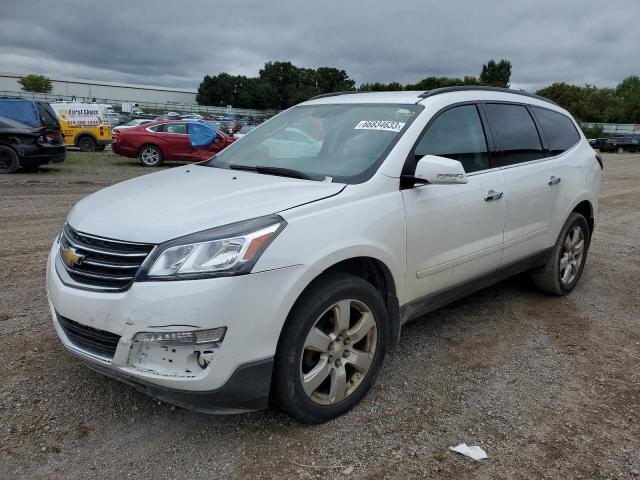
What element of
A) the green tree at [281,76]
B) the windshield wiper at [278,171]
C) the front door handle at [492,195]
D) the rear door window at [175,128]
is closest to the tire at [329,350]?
the windshield wiper at [278,171]

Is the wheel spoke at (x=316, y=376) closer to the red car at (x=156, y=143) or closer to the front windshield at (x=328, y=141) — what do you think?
the front windshield at (x=328, y=141)

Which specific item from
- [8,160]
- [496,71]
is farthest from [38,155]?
[496,71]

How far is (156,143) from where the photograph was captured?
16938 millimetres

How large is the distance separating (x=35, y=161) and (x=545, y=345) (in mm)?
12823

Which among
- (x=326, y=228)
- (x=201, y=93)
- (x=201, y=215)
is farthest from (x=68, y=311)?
(x=201, y=93)

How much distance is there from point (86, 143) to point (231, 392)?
70.2 feet

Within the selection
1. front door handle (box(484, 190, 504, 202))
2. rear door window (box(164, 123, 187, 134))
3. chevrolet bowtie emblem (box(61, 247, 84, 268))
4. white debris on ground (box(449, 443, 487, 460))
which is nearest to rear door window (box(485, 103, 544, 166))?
front door handle (box(484, 190, 504, 202))

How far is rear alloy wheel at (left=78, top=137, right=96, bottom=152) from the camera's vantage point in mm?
21266

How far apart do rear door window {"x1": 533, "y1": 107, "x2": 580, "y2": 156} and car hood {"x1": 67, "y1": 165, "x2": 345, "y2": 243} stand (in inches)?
103

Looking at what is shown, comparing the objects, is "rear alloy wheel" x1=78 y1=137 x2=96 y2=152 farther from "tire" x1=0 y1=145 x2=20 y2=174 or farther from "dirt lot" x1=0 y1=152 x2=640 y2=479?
"dirt lot" x1=0 y1=152 x2=640 y2=479

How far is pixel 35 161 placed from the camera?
13.1m

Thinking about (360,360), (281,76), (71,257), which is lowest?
(360,360)

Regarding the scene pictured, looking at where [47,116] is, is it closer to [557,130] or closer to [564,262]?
[557,130]

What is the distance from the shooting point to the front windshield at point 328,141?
3258 millimetres
